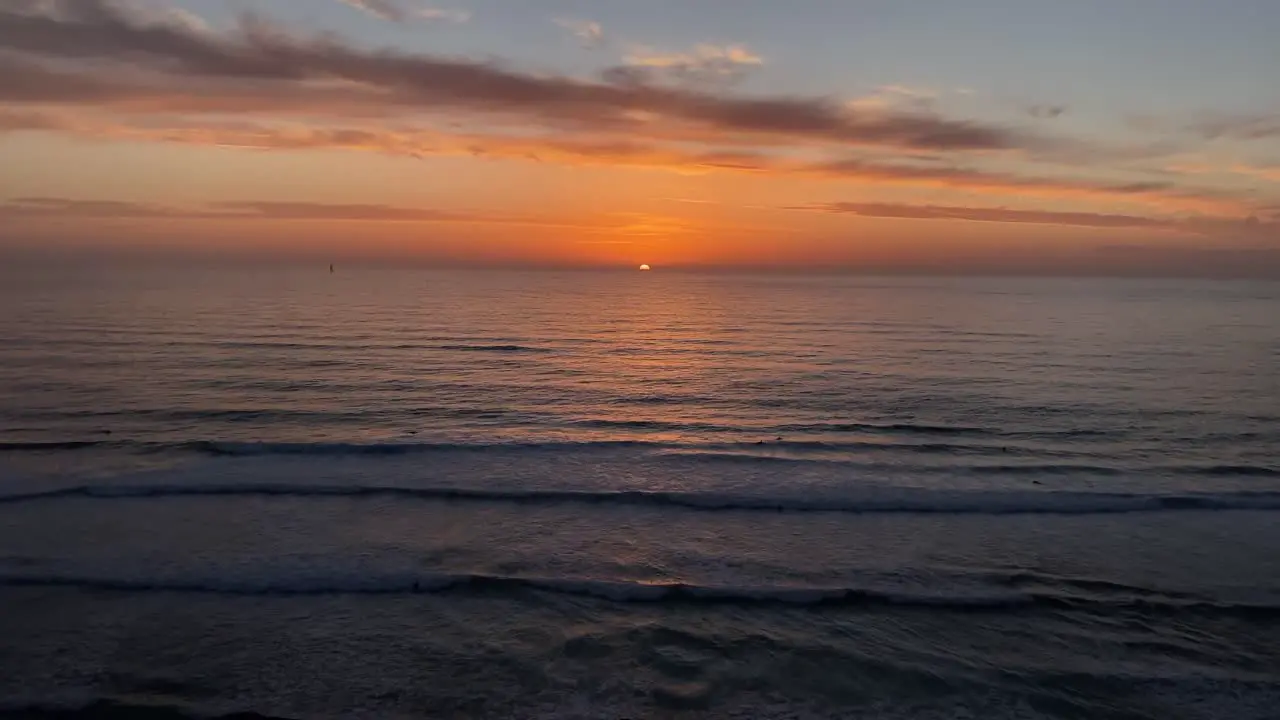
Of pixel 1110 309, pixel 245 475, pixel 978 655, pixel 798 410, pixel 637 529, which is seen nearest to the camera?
pixel 978 655

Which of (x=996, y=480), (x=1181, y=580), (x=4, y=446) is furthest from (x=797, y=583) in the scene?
(x=4, y=446)

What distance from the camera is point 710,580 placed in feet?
34.9

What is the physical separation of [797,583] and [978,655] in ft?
8.26

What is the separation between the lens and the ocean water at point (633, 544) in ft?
26.4

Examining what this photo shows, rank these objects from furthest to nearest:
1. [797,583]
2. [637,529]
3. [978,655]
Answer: [637,529] → [797,583] → [978,655]

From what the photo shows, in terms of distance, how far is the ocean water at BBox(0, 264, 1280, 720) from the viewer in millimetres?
8047

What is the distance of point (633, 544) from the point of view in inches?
472

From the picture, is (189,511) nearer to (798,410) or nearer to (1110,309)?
(798,410)

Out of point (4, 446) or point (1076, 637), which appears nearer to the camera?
point (1076, 637)

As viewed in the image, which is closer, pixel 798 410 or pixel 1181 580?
pixel 1181 580

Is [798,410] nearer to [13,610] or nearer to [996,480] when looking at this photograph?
[996,480]

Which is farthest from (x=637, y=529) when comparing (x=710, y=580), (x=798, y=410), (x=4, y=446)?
(x=4, y=446)

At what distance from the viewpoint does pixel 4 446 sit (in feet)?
56.1

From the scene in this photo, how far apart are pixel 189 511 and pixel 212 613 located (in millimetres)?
4530
